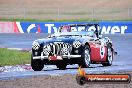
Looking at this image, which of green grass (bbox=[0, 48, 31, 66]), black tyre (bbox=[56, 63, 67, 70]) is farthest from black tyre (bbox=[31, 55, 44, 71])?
green grass (bbox=[0, 48, 31, 66])

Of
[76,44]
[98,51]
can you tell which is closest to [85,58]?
[76,44]

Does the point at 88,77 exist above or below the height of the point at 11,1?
below

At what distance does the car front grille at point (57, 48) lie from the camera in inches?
558

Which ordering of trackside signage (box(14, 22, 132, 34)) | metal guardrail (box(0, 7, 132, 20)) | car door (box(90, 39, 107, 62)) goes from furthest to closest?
metal guardrail (box(0, 7, 132, 20)), trackside signage (box(14, 22, 132, 34)), car door (box(90, 39, 107, 62))

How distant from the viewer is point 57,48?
14.2 meters

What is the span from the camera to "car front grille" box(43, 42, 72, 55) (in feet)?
46.5

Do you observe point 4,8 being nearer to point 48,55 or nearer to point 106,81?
point 48,55

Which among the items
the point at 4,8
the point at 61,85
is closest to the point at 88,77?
the point at 61,85

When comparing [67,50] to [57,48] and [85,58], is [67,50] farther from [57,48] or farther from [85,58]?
[85,58]

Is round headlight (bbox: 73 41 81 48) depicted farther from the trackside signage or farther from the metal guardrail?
the metal guardrail

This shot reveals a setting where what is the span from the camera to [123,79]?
7.82m

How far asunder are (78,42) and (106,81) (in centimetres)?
705

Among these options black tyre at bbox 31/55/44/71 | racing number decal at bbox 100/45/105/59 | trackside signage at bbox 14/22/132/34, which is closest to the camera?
black tyre at bbox 31/55/44/71

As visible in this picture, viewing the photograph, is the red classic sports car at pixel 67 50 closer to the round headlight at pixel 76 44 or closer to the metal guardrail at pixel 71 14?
the round headlight at pixel 76 44
